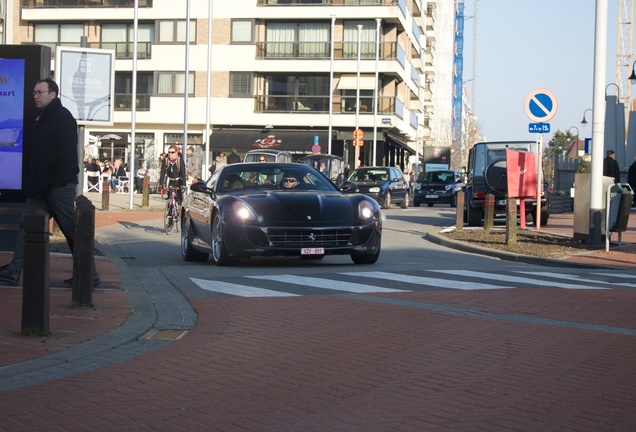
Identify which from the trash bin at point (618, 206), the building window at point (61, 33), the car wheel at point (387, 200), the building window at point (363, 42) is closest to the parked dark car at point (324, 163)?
the car wheel at point (387, 200)

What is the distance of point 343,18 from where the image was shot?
60000 millimetres

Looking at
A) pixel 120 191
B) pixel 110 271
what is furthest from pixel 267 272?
pixel 120 191

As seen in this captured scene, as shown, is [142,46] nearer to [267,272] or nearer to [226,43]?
[226,43]

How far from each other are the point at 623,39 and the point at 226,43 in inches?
2952

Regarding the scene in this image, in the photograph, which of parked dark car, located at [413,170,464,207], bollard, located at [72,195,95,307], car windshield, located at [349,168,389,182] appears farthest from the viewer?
parked dark car, located at [413,170,464,207]

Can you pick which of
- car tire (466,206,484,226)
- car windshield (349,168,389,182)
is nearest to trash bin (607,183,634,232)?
car tire (466,206,484,226)

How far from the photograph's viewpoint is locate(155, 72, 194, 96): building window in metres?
60.8

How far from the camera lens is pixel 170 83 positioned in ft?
200

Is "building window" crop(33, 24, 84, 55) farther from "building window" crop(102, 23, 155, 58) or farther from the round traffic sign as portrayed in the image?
the round traffic sign

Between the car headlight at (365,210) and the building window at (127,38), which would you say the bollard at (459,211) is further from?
the building window at (127,38)

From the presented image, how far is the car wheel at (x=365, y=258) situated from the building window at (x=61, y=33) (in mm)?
51134

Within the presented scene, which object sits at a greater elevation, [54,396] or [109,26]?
[109,26]

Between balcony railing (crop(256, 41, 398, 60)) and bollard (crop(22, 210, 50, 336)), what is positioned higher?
balcony railing (crop(256, 41, 398, 60))

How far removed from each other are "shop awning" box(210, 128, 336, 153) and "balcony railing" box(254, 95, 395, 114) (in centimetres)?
132
